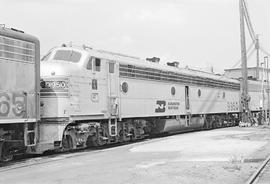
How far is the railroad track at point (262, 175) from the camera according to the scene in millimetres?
9992

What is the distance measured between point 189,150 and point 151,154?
181cm

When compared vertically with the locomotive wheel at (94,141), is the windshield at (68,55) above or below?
above

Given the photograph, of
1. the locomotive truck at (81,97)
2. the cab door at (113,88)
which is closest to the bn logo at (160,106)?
the locomotive truck at (81,97)

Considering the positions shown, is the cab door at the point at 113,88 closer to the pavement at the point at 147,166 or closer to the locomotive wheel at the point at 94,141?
the locomotive wheel at the point at 94,141

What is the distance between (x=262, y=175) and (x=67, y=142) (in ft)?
23.9

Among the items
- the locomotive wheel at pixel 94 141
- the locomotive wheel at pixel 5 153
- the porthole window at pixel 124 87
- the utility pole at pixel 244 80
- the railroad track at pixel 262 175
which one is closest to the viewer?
the railroad track at pixel 262 175

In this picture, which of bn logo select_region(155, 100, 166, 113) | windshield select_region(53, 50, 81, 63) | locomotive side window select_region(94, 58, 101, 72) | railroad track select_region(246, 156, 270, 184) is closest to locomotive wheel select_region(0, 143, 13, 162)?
windshield select_region(53, 50, 81, 63)

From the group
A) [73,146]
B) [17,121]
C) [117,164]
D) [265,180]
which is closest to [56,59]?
[73,146]

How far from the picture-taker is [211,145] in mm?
17594

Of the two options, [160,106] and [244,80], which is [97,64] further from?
[244,80]

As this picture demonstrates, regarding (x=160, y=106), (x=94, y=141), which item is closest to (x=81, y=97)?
(x=94, y=141)

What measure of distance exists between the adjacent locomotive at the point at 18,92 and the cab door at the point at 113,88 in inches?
177

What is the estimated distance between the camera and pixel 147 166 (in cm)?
1202

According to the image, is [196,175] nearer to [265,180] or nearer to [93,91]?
[265,180]
